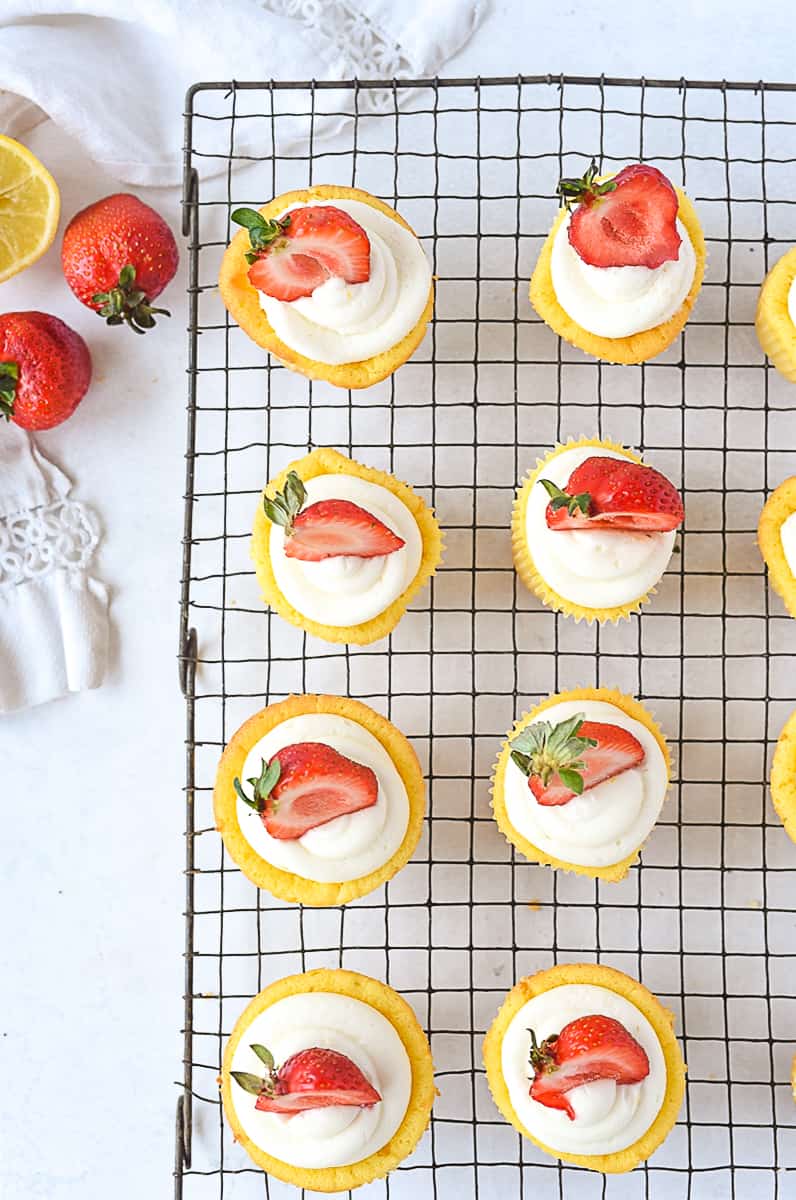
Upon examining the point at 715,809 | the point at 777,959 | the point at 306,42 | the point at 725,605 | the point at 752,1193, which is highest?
the point at 306,42

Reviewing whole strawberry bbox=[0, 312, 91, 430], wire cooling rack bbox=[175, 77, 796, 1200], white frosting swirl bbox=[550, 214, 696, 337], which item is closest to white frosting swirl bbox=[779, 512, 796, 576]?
wire cooling rack bbox=[175, 77, 796, 1200]

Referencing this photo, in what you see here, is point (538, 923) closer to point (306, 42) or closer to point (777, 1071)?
point (777, 1071)

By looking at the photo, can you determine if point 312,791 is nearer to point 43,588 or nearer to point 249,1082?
point 249,1082

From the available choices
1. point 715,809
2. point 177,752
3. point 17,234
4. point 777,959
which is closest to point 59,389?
point 17,234

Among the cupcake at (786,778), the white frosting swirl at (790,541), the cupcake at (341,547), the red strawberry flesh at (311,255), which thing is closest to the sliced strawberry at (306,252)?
the red strawberry flesh at (311,255)

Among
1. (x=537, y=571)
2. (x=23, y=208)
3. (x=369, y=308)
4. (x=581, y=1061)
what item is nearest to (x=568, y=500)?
(x=537, y=571)

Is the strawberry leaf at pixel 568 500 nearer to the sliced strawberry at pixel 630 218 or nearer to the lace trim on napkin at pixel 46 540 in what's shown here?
the sliced strawberry at pixel 630 218
